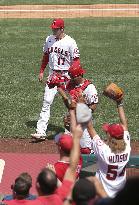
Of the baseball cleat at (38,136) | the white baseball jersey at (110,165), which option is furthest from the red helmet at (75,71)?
the baseball cleat at (38,136)

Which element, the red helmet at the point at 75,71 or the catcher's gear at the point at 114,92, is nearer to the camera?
the catcher's gear at the point at 114,92

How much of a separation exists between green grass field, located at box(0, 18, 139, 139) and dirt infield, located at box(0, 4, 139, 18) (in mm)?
1734

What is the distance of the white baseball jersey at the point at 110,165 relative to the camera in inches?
251

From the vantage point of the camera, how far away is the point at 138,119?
487 inches

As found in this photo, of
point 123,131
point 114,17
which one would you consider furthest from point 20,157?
point 114,17

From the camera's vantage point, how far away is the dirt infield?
2958cm

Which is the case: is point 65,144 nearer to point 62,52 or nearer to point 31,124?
point 62,52

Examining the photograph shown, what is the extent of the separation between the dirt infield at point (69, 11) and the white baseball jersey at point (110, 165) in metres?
23.1

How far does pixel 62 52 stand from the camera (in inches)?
431

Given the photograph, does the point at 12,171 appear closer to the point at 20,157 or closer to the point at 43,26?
the point at 20,157

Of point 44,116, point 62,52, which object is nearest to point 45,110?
point 44,116

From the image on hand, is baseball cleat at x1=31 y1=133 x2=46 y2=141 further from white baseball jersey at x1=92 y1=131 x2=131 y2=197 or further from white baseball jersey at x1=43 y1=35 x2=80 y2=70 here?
white baseball jersey at x1=92 y1=131 x2=131 y2=197

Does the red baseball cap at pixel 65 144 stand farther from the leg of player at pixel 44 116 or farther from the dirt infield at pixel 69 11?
the dirt infield at pixel 69 11

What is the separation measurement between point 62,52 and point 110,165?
4881 millimetres
